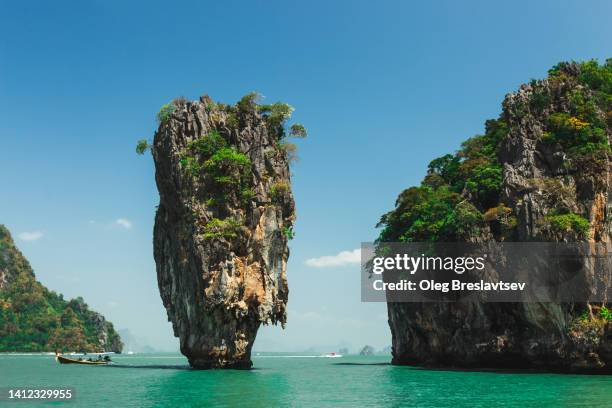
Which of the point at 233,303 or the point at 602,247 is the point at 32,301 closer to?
the point at 233,303

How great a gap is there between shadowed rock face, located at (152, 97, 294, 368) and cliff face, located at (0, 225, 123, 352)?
88212mm

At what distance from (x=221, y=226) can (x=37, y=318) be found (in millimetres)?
100269

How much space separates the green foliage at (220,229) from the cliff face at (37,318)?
9389cm

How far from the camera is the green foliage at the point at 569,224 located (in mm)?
34344

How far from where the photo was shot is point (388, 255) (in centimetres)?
4616

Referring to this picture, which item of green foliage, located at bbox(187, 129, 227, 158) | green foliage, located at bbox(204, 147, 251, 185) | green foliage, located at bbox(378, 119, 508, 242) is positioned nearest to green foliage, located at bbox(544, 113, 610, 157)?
green foliage, located at bbox(378, 119, 508, 242)

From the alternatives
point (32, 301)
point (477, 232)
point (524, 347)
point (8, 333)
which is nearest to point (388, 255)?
point (477, 232)

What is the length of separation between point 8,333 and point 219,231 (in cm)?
9872

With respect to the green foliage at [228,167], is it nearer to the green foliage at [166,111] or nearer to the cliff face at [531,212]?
the green foliage at [166,111]

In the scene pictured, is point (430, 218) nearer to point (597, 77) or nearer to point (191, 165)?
point (597, 77)

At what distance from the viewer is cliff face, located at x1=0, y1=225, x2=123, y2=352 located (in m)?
119

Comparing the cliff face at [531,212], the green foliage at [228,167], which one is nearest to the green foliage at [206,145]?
the green foliage at [228,167]

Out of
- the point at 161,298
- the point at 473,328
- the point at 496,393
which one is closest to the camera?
the point at 496,393

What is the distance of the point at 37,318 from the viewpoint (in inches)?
4828
